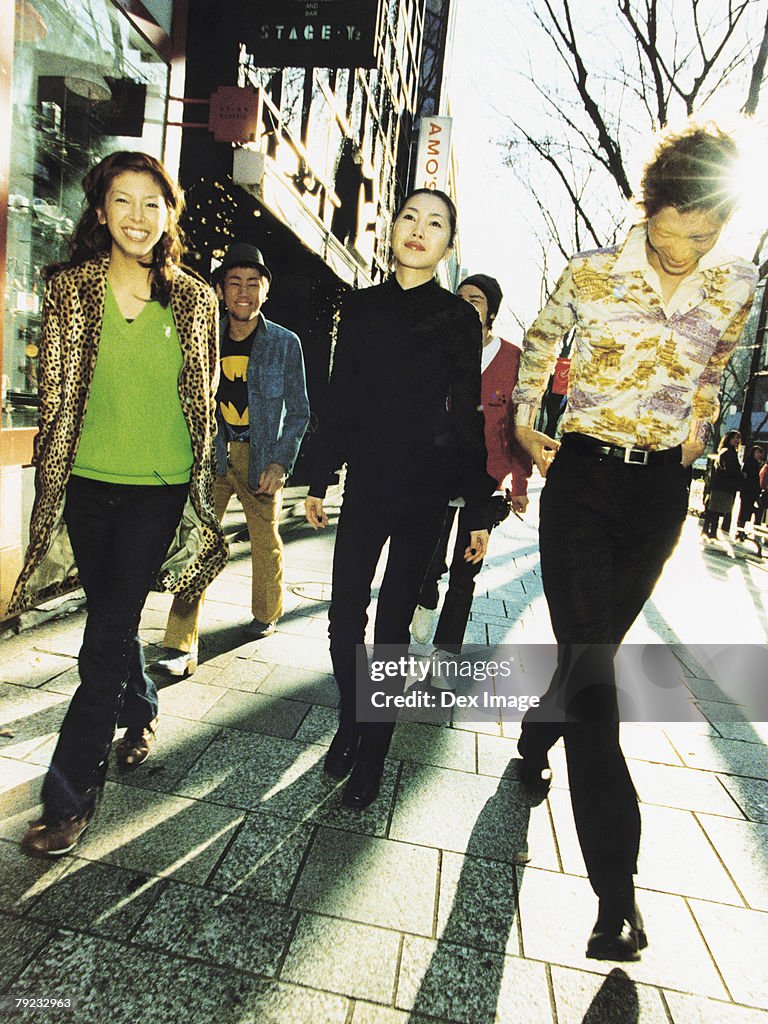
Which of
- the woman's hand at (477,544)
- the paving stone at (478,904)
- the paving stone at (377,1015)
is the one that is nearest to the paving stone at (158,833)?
the paving stone at (377,1015)

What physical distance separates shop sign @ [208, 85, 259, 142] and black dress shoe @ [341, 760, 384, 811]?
6400 millimetres

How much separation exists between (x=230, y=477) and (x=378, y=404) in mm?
1676

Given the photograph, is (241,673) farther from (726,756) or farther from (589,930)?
(726,756)

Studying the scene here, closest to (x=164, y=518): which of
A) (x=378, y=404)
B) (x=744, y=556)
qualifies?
(x=378, y=404)

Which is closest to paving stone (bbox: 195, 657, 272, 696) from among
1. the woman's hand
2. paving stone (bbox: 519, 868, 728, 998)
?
the woman's hand

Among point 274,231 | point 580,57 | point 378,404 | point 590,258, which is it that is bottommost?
point 378,404

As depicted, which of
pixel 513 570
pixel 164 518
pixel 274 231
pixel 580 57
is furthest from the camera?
pixel 580 57

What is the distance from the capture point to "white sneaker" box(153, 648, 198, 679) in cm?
341

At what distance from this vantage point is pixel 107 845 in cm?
209

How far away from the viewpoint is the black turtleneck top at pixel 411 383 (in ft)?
7.57

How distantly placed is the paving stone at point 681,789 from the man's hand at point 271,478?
2.26 m

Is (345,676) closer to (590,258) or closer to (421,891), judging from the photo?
(421,891)

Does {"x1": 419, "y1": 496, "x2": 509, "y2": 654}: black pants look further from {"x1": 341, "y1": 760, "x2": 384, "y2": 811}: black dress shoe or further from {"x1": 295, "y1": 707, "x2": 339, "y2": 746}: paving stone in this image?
{"x1": 341, "y1": 760, "x2": 384, "y2": 811}: black dress shoe

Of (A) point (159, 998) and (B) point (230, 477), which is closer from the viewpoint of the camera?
(A) point (159, 998)
